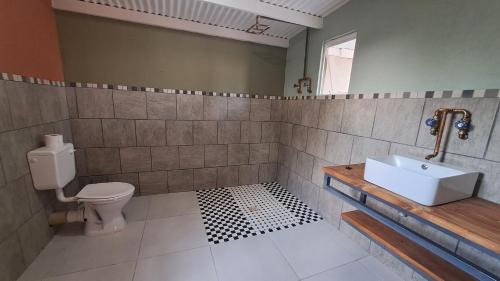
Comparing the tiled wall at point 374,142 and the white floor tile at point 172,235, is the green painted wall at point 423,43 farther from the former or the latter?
the white floor tile at point 172,235

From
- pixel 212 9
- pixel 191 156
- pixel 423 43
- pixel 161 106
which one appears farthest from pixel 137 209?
pixel 423 43

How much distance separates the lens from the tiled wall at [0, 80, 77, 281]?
4.26 feet

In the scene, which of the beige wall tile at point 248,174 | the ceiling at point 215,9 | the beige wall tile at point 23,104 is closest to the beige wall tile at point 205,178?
the beige wall tile at point 248,174

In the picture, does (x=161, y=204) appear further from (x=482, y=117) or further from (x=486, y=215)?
(x=482, y=117)

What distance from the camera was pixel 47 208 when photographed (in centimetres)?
174

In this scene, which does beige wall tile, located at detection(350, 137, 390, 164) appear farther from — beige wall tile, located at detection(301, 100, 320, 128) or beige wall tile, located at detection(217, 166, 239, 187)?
beige wall tile, located at detection(217, 166, 239, 187)

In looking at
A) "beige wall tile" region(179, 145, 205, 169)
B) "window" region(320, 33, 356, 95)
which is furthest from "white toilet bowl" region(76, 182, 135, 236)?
"window" region(320, 33, 356, 95)

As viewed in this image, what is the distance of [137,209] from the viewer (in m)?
2.31

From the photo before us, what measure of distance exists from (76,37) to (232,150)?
2.23m

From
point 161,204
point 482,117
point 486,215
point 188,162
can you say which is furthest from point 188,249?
point 482,117

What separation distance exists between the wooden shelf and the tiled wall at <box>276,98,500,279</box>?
161mm

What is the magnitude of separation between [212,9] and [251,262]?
2568mm

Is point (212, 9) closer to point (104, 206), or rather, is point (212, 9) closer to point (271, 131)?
point (271, 131)

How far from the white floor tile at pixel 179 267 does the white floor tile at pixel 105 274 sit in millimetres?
67
